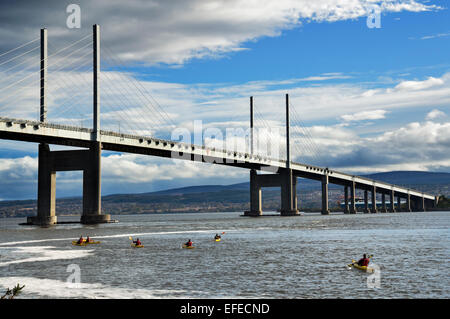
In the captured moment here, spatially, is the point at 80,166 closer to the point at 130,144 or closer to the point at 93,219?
the point at 93,219

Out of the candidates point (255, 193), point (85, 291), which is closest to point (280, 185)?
point (255, 193)

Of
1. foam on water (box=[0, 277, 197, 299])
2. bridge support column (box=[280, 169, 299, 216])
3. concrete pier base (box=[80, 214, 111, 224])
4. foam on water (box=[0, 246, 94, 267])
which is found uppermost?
bridge support column (box=[280, 169, 299, 216])

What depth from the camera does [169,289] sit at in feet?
87.6

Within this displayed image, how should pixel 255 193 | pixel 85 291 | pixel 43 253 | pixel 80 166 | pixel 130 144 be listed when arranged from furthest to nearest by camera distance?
pixel 255 193 → pixel 130 144 → pixel 80 166 → pixel 43 253 → pixel 85 291

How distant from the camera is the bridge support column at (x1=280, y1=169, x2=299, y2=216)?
15100 centimetres

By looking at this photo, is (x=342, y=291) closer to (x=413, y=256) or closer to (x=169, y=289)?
(x=169, y=289)

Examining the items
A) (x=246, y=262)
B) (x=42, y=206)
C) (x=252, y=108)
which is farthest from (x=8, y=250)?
(x=252, y=108)

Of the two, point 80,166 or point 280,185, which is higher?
point 80,166

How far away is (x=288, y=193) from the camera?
15188 cm

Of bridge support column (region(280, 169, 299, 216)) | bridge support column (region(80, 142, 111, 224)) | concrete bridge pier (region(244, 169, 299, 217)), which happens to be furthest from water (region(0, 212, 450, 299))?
concrete bridge pier (region(244, 169, 299, 217))

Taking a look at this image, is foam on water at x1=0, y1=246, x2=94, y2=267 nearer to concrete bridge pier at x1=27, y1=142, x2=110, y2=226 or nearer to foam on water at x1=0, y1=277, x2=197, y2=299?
foam on water at x1=0, y1=277, x2=197, y2=299

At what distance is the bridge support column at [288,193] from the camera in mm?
151000

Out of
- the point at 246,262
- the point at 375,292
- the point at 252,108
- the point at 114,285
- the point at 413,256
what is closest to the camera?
the point at 375,292
